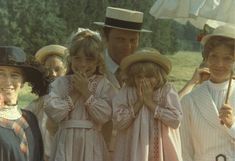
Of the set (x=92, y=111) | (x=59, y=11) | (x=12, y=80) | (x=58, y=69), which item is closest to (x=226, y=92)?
(x=92, y=111)

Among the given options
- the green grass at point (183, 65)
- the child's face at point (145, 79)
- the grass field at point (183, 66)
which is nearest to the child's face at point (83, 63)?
the child's face at point (145, 79)

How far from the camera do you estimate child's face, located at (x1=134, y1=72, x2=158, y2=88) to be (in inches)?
159

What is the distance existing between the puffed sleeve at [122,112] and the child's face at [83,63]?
302mm

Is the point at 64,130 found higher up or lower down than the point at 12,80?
lower down

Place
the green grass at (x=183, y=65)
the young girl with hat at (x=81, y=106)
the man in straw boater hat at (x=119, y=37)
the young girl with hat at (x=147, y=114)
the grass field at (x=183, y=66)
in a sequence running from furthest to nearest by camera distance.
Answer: the green grass at (x=183, y=65)
the grass field at (x=183, y=66)
the man in straw boater hat at (x=119, y=37)
the young girl with hat at (x=81, y=106)
the young girl with hat at (x=147, y=114)

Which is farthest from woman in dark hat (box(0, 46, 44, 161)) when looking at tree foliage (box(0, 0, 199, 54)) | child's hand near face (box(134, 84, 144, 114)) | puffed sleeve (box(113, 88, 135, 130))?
tree foliage (box(0, 0, 199, 54))

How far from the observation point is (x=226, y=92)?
4234 millimetres

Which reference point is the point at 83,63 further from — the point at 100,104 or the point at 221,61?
the point at 221,61

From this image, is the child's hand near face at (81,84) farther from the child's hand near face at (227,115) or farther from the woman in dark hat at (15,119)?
the child's hand near face at (227,115)

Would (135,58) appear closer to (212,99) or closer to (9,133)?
(212,99)

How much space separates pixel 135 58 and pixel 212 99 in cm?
67

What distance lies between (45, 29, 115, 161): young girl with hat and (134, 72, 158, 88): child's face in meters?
0.28

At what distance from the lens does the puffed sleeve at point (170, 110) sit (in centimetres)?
397

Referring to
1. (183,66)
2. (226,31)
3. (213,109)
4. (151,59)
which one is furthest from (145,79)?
(183,66)
